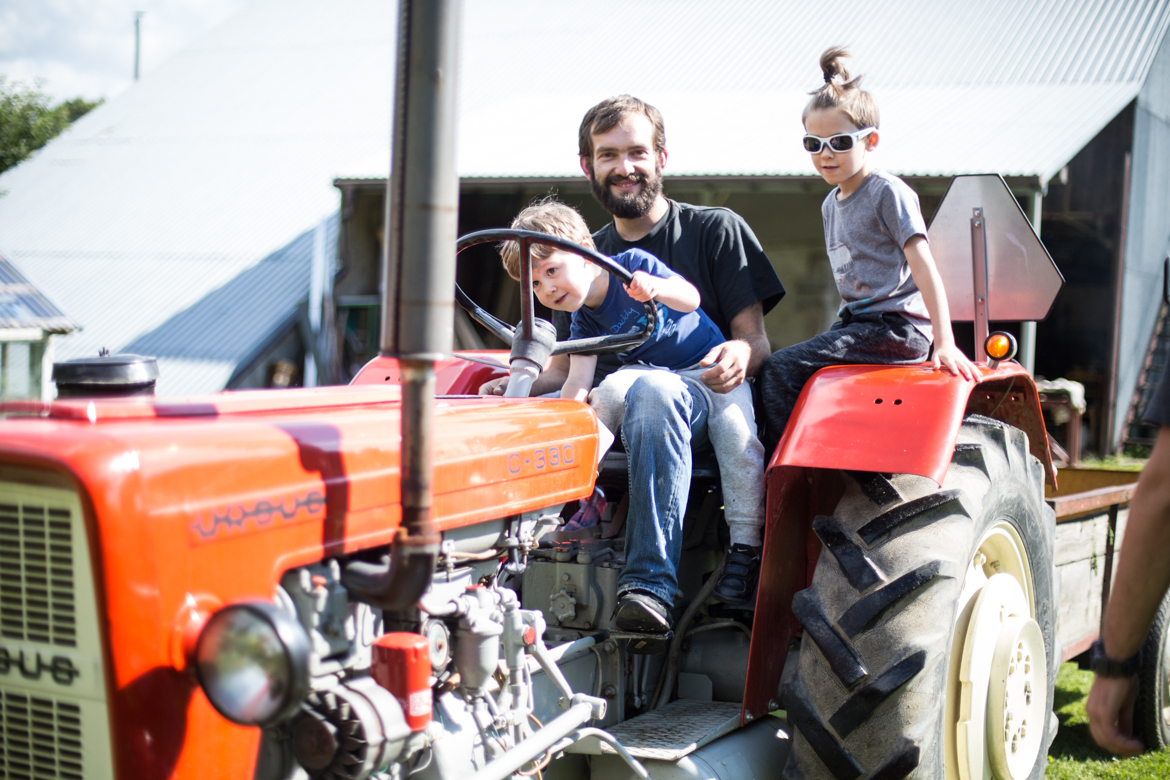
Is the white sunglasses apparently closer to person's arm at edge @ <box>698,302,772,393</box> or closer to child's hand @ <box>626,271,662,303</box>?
person's arm at edge @ <box>698,302,772,393</box>

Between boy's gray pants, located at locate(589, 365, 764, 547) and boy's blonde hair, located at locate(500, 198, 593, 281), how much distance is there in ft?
1.14

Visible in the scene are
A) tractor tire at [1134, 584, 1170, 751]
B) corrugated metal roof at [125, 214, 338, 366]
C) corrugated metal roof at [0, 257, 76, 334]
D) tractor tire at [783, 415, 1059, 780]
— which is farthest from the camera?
corrugated metal roof at [125, 214, 338, 366]

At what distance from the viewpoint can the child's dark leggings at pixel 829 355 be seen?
2.60m

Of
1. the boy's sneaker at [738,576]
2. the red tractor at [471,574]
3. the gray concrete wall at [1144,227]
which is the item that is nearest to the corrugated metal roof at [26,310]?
the red tractor at [471,574]

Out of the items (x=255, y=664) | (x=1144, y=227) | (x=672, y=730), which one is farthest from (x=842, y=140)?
(x=1144, y=227)

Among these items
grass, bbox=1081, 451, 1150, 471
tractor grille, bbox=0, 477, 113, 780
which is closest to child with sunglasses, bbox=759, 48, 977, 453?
tractor grille, bbox=0, 477, 113, 780

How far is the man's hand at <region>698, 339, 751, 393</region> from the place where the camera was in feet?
7.93

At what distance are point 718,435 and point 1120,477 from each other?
2.89 m

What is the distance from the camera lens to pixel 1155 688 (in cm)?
340

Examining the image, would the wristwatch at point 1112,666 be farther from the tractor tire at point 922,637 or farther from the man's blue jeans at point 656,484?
the man's blue jeans at point 656,484

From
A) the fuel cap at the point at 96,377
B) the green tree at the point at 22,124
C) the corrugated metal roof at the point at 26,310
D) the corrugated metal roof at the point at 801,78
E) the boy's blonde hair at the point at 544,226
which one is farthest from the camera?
the green tree at the point at 22,124

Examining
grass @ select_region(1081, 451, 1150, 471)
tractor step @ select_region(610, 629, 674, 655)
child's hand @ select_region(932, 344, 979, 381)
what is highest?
child's hand @ select_region(932, 344, 979, 381)

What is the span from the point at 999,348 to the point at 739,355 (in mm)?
747

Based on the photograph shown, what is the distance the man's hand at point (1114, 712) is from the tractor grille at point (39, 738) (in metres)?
1.32
